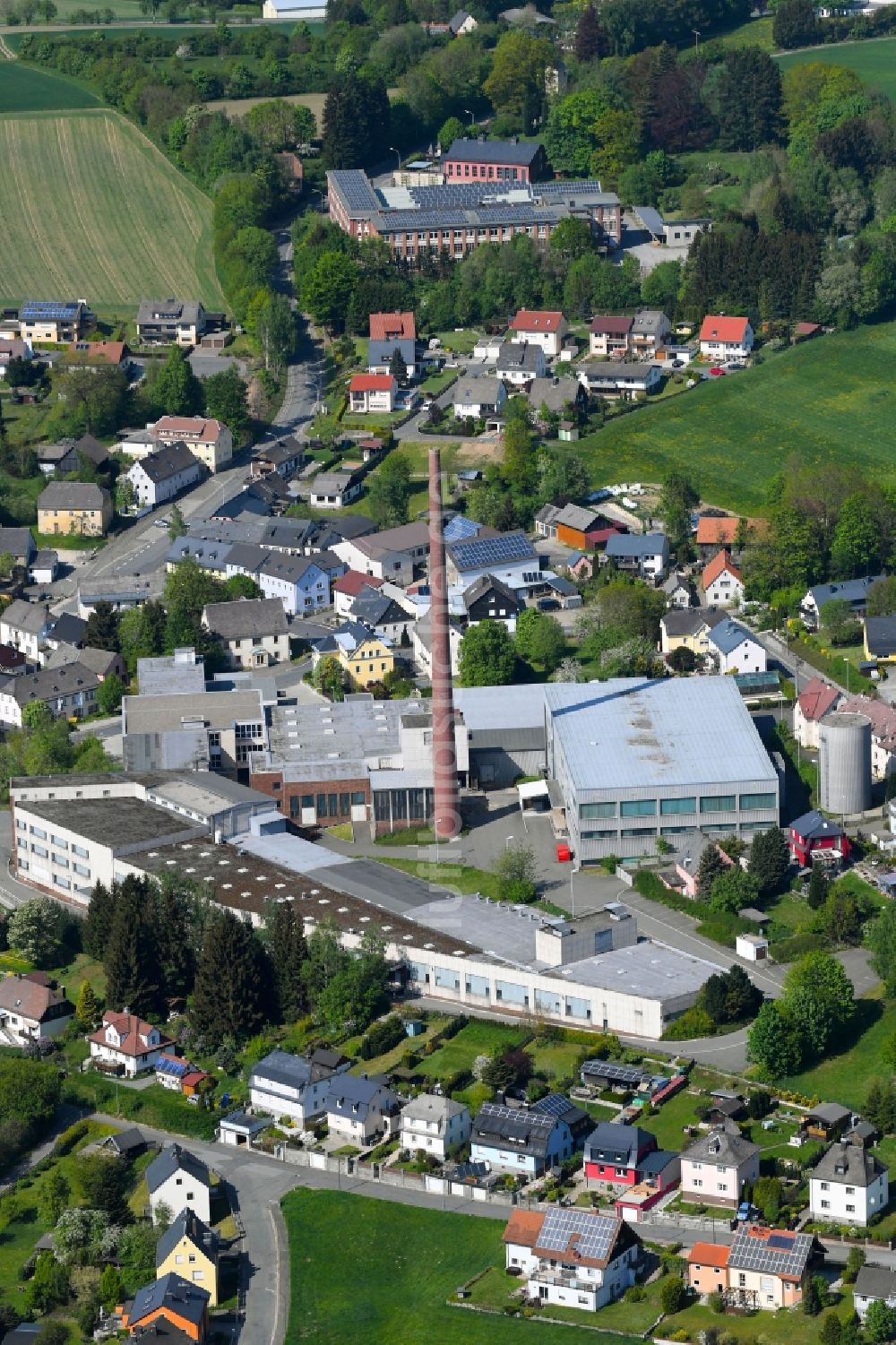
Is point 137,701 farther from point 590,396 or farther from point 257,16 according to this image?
point 257,16

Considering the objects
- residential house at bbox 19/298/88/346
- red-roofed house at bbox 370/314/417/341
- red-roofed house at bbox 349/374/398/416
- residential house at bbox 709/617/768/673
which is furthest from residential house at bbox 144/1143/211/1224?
residential house at bbox 19/298/88/346

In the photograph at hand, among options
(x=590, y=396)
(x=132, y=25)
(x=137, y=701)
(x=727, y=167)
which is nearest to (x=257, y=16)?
(x=132, y=25)

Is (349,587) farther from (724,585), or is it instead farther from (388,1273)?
(388,1273)

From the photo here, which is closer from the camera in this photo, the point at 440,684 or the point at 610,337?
the point at 440,684

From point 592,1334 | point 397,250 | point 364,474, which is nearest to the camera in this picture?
point 592,1334

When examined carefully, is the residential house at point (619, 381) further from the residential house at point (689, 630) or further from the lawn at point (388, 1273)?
→ the lawn at point (388, 1273)

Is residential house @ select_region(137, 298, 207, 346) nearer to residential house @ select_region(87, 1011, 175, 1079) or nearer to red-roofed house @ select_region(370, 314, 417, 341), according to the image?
red-roofed house @ select_region(370, 314, 417, 341)

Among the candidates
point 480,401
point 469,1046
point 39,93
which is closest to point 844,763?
A: point 469,1046
